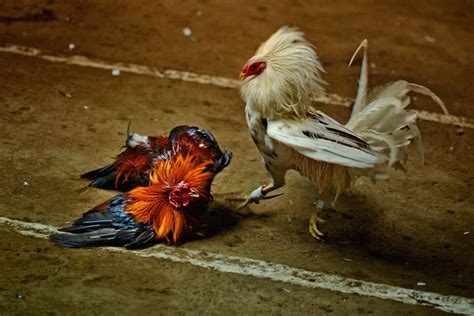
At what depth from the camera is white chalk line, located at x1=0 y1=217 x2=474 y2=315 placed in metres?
4.10

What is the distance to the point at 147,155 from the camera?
4.61 metres

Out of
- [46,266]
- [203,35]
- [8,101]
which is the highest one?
[203,35]

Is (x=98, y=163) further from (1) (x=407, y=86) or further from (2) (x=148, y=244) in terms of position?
(1) (x=407, y=86)

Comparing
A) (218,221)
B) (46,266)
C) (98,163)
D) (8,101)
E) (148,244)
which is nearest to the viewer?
(46,266)

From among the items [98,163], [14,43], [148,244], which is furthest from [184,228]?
[14,43]

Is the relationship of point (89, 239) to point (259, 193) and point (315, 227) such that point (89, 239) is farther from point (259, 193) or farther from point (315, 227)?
Answer: point (315, 227)

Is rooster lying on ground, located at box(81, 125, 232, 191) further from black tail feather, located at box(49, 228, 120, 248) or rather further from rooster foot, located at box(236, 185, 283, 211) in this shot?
black tail feather, located at box(49, 228, 120, 248)

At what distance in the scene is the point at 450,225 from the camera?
485cm

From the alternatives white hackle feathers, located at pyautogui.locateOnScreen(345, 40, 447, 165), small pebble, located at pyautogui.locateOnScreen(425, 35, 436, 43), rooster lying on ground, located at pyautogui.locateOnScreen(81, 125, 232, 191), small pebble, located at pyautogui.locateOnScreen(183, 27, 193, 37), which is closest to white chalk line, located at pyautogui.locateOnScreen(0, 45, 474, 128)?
small pebble, located at pyautogui.locateOnScreen(183, 27, 193, 37)

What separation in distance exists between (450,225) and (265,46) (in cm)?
171

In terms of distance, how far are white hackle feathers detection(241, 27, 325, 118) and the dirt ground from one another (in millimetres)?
835

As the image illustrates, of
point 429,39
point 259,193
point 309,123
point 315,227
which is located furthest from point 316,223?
point 429,39

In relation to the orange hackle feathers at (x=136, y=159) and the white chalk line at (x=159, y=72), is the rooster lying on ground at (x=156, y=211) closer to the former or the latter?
the orange hackle feathers at (x=136, y=159)

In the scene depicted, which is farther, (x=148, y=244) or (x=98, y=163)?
(x=98, y=163)
